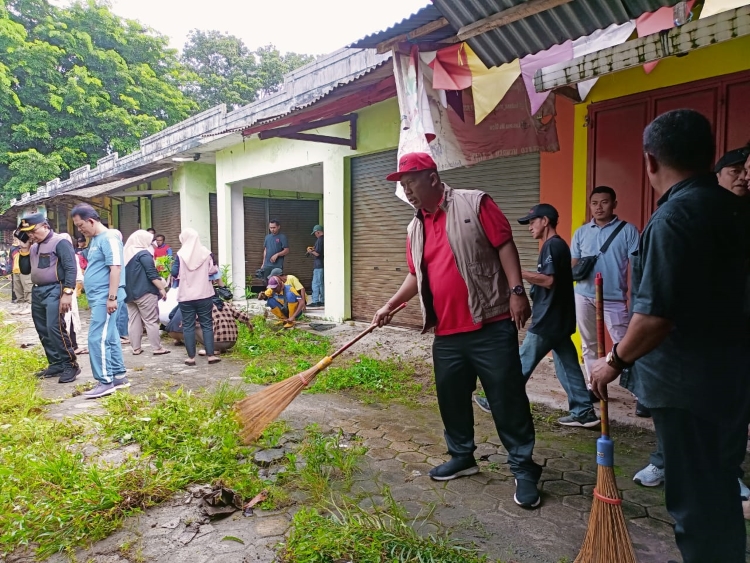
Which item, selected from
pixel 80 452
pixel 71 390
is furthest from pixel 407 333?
pixel 80 452

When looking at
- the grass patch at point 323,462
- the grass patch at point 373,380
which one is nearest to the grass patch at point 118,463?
the grass patch at point 323,462

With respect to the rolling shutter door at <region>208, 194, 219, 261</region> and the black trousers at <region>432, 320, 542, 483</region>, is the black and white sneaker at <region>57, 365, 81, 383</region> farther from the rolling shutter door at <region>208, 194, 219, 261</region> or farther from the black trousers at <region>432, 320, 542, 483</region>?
the rolling shutter door at <region>208, 194, 219, 261</region>

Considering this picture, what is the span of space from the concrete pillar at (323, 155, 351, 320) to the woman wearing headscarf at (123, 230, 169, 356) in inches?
120

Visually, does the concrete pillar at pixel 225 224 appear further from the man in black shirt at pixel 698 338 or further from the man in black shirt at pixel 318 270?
the man in black shirt at pixel 698 338

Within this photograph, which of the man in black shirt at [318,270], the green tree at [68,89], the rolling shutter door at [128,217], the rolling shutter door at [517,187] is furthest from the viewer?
the green tree at [68,89]

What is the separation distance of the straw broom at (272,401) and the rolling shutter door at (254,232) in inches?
412

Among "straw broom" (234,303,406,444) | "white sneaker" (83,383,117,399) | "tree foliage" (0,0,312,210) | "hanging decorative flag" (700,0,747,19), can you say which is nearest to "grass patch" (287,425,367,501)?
"straw broom" (234,303,406,444)

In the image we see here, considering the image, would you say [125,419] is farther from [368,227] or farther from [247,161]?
[247,161]

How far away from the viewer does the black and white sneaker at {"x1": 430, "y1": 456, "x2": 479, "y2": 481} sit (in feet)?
10.0

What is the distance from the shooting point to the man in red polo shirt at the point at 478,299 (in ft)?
9.06

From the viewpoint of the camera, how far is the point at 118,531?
8.59 feet

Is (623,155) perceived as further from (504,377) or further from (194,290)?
(194,290)

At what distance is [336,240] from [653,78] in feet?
17.9

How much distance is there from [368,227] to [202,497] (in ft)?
20.1
